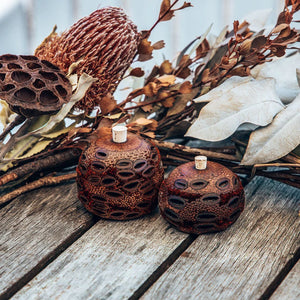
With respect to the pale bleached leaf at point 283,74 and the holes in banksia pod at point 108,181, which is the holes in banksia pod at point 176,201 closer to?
the holes in banksia pod at point 108,181

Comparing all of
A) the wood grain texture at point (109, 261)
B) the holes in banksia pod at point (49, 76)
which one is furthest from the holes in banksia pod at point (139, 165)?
the holes in banksia pod at point (49, 76)

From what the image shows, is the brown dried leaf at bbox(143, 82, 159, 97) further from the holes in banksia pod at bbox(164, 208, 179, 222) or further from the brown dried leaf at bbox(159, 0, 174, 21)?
the holes in banksia pod at bbox(164, 208, 179, 222)

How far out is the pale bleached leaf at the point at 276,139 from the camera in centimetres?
87

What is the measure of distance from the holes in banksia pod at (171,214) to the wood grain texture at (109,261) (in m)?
0.03

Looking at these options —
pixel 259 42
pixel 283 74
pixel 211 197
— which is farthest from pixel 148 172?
pixel 283 74

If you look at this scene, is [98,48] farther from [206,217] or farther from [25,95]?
[206,217]

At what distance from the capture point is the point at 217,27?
9.73ft

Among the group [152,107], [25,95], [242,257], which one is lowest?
[242,257]

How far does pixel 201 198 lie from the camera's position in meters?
0.78

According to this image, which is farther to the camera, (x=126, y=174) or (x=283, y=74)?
(x=283, y=74)

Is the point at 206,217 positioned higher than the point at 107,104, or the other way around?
the point at 107,104

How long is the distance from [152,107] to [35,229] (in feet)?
1.24

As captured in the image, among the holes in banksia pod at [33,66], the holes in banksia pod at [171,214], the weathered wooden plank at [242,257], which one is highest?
the holes in banksia pod at [33,66]

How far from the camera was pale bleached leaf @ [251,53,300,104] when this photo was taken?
3.49ft
